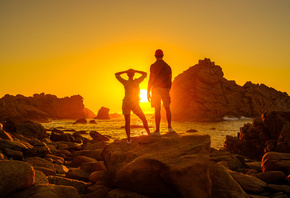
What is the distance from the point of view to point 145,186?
22.4ft

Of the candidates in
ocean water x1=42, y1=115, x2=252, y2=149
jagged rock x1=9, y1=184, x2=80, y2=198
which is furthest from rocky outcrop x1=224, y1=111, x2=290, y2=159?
jagged rock x1=9, y1=184, x2=80, y2=198

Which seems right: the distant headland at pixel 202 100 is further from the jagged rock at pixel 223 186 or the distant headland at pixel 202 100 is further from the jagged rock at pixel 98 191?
the jagged rock at pixel 223 186

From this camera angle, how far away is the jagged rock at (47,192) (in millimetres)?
5730

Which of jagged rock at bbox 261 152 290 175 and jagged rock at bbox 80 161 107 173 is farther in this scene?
jagged rock at bbox 80 161 107 173

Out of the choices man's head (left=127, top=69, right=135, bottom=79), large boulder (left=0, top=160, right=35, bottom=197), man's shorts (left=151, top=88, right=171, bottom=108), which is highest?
man's head (left=127, top=69, right=135, bottom=79)

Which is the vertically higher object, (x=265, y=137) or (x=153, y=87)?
(x=153, y=87)

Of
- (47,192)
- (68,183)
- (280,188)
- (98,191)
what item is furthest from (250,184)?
(47,192)

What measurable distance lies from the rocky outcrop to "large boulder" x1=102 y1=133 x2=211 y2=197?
10.7 meters

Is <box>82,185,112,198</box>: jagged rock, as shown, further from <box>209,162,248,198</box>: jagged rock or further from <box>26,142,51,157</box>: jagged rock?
<box>26,142,51,157</box>: jagged rock

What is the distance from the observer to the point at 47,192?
5.82 meters

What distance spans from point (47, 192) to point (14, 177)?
96cm

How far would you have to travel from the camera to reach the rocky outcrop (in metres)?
15.5

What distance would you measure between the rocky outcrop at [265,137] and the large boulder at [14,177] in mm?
14847

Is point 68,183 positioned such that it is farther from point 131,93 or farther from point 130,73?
point 130,73
